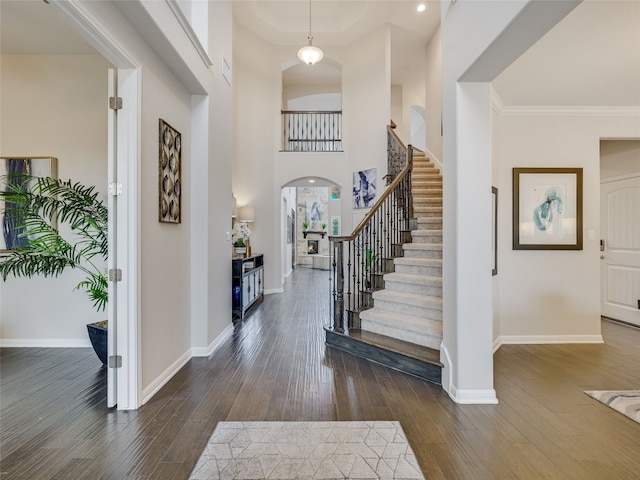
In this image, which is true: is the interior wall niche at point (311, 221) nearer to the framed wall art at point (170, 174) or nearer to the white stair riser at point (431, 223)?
the white stair riser at point (431, 223)

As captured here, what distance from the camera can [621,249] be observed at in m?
4.48

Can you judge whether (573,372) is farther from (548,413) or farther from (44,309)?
(44,309)

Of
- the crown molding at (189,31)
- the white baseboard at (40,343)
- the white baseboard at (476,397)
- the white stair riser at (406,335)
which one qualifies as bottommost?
the white baseboard at (476,397)

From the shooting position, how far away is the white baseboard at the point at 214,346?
321 centimetres

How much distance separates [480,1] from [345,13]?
205 inches

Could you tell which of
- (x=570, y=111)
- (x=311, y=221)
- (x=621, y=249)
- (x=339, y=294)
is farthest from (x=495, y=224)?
(x=311, y=221)

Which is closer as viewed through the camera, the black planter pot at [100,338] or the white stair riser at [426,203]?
the black planter pot at [100,338]

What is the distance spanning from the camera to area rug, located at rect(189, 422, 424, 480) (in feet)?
5.35

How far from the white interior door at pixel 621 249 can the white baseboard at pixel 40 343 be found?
23.9 feet

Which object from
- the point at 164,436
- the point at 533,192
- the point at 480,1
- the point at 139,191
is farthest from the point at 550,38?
the point at 164,436

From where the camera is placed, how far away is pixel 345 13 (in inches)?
244

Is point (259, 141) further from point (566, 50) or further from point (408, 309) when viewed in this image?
point (566, 50)

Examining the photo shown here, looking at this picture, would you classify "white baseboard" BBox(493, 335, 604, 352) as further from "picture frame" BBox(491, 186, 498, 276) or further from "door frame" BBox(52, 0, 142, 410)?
"door frame" BBox(52, 0, 142, 410)

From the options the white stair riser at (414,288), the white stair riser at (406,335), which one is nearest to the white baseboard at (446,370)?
the white stair riser at (406,335)
